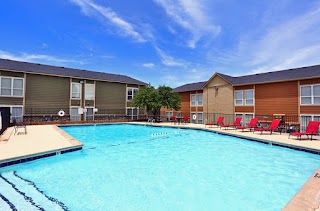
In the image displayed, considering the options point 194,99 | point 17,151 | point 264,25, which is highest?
point 264,25

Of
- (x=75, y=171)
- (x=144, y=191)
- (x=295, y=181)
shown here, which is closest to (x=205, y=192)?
(x=144, y=191)

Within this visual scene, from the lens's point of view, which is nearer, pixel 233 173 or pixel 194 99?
pixel 233 173

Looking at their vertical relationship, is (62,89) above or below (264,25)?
below

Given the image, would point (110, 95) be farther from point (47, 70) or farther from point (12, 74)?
point (12, 74)

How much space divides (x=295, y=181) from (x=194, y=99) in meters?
20.2

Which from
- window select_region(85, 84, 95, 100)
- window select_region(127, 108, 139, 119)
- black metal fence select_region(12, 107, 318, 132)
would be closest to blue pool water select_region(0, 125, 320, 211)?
black metal fence select_region(12, 107, 318, 132)

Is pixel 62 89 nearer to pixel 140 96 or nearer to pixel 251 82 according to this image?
pixel 140 96

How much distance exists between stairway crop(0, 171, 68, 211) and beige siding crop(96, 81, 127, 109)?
2083 centimetres

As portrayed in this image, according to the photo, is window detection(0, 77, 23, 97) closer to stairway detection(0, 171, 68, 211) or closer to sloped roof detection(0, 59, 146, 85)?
sloped roof detection(0, 59, 146, 85)

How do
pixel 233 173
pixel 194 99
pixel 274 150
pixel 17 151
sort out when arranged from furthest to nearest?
1. pixel 194 99
2. pixel 274 150
3. pixel 17 151
4. pixel 233 173

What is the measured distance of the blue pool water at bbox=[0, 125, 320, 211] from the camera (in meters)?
4.49

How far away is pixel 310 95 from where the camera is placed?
15.3 meters

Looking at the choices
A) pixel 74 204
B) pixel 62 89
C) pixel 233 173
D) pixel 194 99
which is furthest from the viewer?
pixel 194 99

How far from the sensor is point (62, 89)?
76.3 feet
